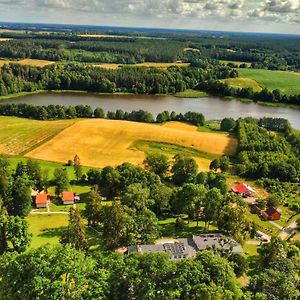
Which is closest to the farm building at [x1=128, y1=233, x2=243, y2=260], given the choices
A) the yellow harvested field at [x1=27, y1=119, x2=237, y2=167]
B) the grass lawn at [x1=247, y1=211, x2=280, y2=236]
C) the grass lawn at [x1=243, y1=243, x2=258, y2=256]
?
the grass lawn at [x1=243, y1=243, x2=258, y2=256]

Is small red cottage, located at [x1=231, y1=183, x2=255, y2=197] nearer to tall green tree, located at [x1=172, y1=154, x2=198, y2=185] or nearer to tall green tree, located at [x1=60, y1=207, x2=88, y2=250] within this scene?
tall green tree, located at [x1=172, y1=154, x2=198, y2=185]

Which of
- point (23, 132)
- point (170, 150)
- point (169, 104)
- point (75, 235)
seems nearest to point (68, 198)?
point (75, 235)

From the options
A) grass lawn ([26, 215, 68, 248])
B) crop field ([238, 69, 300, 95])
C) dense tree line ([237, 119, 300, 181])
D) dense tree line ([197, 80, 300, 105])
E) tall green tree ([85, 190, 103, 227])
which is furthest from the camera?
crop field ([238, 69, 300, 95])

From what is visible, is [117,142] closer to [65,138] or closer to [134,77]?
[65,138]

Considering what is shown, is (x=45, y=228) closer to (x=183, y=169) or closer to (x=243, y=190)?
(x=183, y=169)

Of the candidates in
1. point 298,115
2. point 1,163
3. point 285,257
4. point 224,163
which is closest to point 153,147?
point 224,163

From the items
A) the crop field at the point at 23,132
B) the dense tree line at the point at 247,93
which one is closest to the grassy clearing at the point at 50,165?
the crop field at the point at 23,132

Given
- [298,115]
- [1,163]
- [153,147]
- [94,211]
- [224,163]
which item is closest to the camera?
[94,211]
